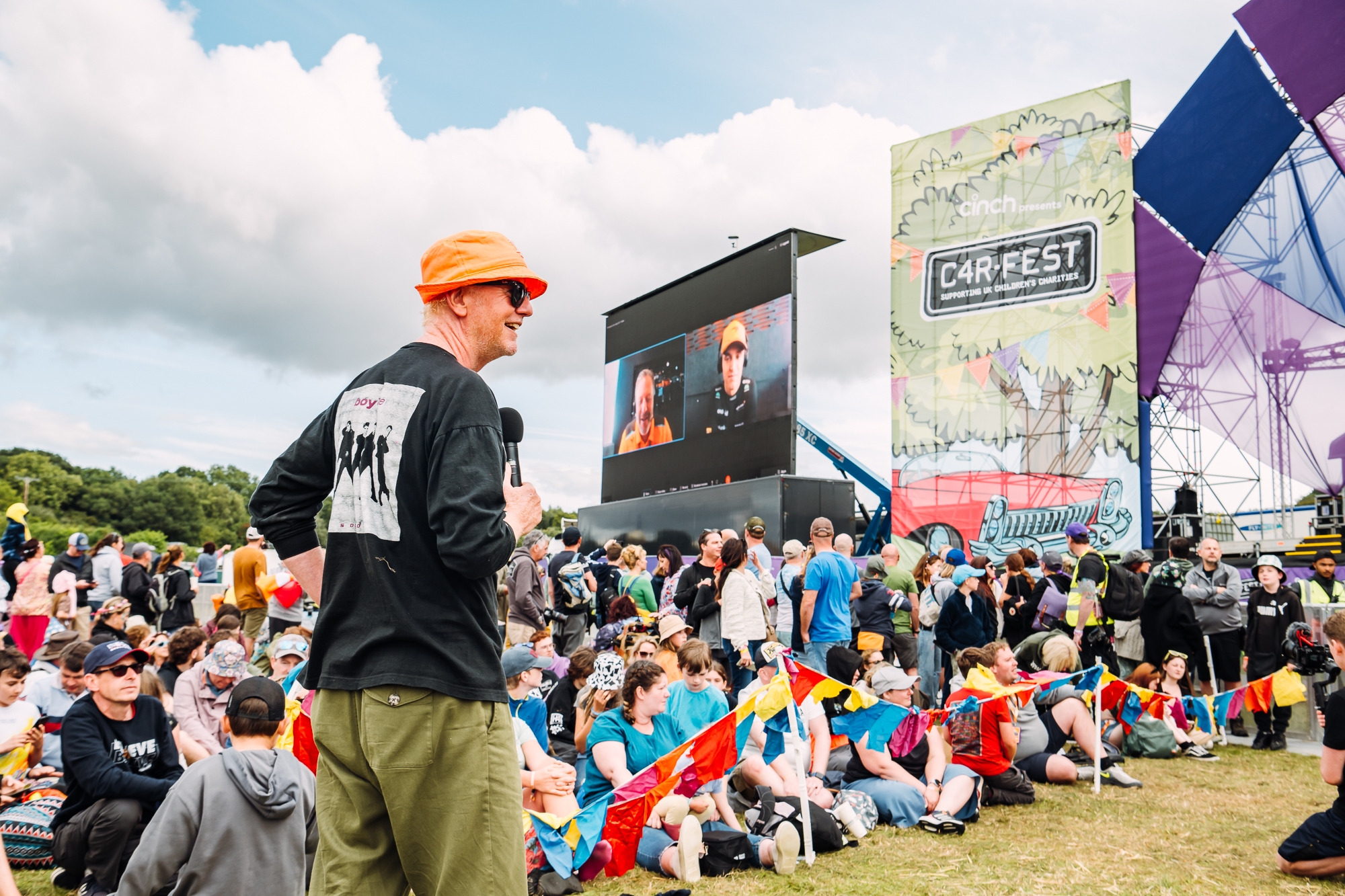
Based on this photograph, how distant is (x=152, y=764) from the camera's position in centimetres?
455

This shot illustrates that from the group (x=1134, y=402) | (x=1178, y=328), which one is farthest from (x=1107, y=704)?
(x=1178, y=328)

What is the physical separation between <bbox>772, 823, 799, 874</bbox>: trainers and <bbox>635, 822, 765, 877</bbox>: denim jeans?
15cm

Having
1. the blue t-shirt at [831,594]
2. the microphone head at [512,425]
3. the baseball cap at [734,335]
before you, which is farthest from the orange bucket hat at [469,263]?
the baseball cap at [734,335]

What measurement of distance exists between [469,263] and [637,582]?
7.52 meters

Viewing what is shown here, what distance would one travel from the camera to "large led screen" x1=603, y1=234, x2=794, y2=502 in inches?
686

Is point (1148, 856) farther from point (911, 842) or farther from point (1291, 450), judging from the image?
point (1291, 450)

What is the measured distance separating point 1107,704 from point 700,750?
445 cm

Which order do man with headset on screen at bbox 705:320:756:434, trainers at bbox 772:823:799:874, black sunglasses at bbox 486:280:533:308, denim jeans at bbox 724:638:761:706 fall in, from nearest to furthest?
1. black sunglasses at bbox 486:280:533:308
2. trainers at bbox 772:823:799:874
3. denim jeans at bbox 724:638:761:706
4. man with headset on screen at bbox 705:320:756:434

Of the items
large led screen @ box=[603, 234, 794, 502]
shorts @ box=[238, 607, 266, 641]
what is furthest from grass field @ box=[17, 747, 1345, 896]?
large led screen @ box=[603, 234, 794, 502]

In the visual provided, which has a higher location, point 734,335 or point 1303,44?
point 1303,44

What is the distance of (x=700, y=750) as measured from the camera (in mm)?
4680

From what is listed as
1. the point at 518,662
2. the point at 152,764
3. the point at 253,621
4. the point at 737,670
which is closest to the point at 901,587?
the point at 737,670

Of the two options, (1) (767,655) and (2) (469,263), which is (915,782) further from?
(2) (469,263)

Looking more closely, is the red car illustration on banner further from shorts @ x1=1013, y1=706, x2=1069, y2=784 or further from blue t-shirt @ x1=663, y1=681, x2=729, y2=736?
blue t-shirt @ x1=663, y1=681, x2=729, y2=736
